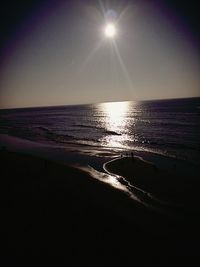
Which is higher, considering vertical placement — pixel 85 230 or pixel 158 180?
pixel 85 230

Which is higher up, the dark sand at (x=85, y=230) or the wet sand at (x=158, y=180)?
the dark sand at (x=85, y=230)

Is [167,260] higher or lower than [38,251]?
lower

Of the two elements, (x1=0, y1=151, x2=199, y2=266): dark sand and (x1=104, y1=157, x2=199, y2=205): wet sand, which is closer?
(x1=0, y1=151, x2=199, y2=266): dark sand

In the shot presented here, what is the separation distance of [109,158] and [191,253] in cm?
1545

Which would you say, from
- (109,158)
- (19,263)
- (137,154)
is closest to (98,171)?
(109,158)

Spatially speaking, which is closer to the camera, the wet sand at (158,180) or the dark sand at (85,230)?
the dark sand at (85,230)

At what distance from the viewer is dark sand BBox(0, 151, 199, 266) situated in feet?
23.6

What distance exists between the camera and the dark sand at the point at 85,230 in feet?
23.6

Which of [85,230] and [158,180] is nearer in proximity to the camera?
[85,230]

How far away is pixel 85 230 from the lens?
28.2ft

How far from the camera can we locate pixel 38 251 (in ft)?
24.0

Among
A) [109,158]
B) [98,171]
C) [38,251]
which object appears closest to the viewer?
[38,251]

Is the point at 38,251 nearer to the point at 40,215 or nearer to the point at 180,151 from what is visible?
the point at 40,215

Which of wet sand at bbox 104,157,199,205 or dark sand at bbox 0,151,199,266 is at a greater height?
dark sand at bbox 0,151,199,266
